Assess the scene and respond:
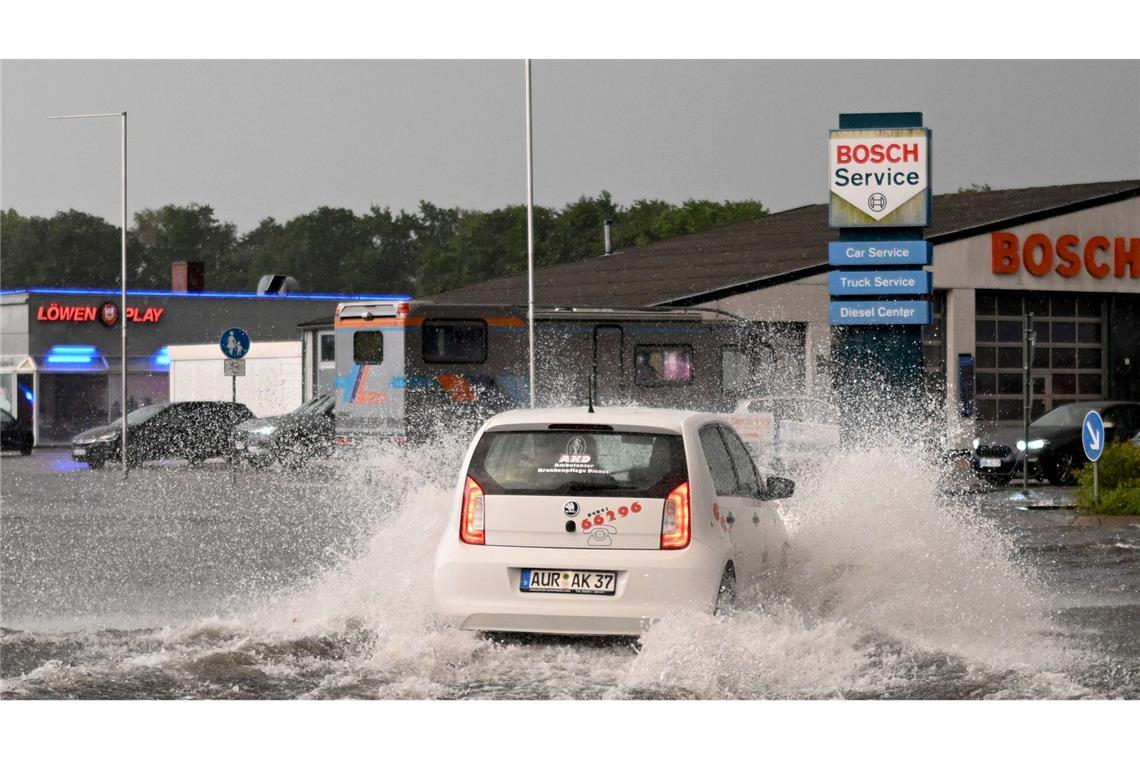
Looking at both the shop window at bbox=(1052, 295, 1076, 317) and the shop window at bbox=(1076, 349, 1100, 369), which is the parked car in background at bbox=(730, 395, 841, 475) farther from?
the shop window at bbox=(1076, 349, 1100, 369)

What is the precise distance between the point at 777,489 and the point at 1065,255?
37650 millimetres

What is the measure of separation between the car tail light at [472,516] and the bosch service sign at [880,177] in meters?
24.0

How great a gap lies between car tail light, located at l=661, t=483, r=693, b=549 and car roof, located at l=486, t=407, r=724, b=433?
0.47m

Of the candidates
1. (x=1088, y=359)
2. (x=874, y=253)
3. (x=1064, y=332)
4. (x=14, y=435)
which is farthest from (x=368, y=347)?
(x=1088, y=359)

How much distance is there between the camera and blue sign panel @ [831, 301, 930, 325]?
34.6 meters

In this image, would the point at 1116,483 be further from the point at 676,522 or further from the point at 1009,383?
the point at 1009,383

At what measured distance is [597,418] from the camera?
10664 millimetres

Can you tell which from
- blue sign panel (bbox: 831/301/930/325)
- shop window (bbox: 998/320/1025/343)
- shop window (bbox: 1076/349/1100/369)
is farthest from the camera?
shop window (bbox: 1076/349/1100/369)

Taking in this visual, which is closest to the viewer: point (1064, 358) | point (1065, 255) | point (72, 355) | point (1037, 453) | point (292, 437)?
point (1037, 453)

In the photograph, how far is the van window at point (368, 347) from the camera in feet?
106

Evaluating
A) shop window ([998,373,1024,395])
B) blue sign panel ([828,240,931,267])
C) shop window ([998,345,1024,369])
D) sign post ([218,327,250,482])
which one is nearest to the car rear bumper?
blue sign panel ([828,240,931,267])

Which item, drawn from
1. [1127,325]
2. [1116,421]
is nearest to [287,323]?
[1127,325]

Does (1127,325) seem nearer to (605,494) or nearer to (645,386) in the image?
(645,386)

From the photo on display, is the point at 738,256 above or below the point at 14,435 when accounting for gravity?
above
